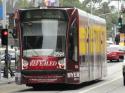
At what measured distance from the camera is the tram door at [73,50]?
23641 millimetres

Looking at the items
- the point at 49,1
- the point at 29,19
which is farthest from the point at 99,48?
the point at 49,1

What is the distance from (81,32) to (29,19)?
7.11 ft

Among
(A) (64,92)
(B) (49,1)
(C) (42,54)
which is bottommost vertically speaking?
(A) (64,92)

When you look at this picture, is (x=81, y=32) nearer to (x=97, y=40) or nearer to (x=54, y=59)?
(x=54, y=59)

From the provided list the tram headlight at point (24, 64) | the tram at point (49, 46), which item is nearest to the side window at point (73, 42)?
the tram at point (49, 46)

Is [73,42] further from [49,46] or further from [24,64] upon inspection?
[24,64]

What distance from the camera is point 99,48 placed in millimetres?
28969

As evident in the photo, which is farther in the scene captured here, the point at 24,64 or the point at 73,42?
the point at 24,64

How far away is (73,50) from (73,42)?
12.3 inches

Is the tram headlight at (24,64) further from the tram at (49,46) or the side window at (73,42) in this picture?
the side window at (73,42)

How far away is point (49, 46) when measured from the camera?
2364 centimetres

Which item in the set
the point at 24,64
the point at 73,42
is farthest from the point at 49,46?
the point at 24,64

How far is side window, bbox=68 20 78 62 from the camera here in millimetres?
23672

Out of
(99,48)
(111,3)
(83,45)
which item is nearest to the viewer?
(83,45)
